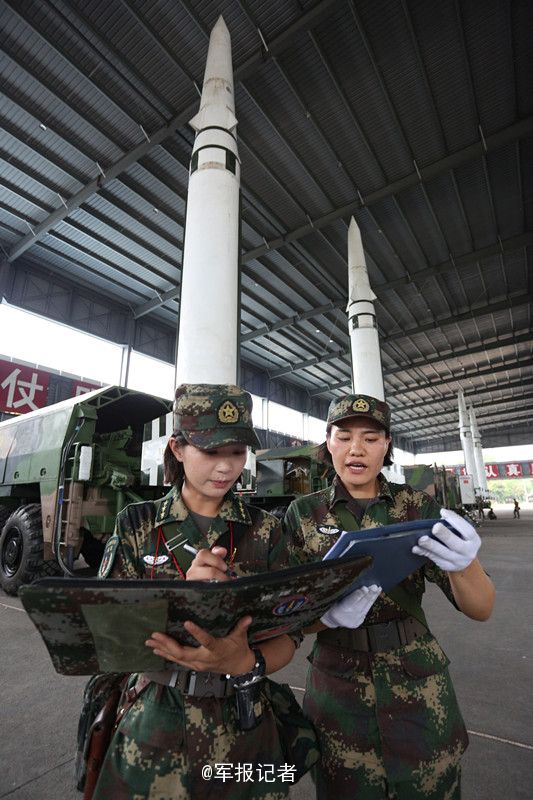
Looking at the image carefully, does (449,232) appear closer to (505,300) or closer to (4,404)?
(505,300)

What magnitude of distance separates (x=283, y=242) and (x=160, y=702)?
14.6 meters

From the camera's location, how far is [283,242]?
14.2 metres

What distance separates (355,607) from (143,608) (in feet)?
2.28

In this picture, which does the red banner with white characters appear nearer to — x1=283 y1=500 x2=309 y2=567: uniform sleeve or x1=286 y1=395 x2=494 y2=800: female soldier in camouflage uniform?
x1=283 y1=500 x2=309 y2=567: uniform sleeve

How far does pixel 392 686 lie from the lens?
1.35 metres

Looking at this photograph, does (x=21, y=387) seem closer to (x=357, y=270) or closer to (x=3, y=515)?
(x=3, y=515)

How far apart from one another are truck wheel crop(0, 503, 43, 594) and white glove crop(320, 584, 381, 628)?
→ 5081 mm

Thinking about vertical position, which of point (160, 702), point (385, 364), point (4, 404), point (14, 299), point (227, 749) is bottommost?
point (227, 749)

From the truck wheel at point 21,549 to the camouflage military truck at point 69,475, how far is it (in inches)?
0.4

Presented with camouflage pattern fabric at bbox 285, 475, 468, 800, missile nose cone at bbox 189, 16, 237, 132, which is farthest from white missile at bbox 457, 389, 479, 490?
camouflage pattern fabric at bbox 285, 475, 468, 800

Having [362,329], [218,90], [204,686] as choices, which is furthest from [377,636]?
[362,329]

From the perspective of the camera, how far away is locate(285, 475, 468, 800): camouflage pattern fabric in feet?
4.19

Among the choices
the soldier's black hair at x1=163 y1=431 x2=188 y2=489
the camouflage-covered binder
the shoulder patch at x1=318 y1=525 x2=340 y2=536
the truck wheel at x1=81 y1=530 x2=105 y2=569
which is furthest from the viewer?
the truck wheel at x1=81 y1=530 x2=105 y2=569

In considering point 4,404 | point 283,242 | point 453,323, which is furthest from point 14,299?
point 453,323
